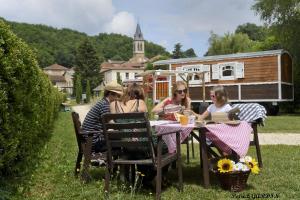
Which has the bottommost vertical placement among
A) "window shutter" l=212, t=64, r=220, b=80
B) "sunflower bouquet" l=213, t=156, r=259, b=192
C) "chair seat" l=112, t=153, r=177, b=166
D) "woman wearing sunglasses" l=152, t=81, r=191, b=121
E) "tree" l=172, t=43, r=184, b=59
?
"sunflower bouquet" l=213, t=156, r=259, b=192

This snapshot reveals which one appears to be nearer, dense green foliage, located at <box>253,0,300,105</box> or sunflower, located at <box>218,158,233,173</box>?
sunflower, located at <box>218,158,233,173</box>

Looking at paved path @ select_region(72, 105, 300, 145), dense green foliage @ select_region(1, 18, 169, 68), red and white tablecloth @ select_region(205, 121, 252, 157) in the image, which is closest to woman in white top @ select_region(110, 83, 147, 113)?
red and white tablecloth @ select_region(205, 121, 252, 157)

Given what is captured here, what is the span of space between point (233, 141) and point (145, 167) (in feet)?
3.78

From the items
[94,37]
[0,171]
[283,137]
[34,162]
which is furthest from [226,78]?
[94,37]

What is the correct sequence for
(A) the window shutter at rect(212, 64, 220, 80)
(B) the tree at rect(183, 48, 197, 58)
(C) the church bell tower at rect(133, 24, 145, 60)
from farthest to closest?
(C) the church bell tower at rect(133, 24, 145, 60), (B) the tree at rect(183, 48, 197, 58), (A) the window shutter at rect(212, 64, 220, 80)

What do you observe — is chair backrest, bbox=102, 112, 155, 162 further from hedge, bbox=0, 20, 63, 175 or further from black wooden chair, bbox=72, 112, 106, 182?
hedge, bbox=0, 20, 63, 175

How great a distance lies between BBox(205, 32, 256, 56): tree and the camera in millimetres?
41469

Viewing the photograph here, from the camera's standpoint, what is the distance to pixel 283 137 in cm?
1151

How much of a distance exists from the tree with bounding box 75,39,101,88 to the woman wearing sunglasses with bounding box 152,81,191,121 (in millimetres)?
69417

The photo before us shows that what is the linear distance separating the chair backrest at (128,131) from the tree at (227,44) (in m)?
37.0

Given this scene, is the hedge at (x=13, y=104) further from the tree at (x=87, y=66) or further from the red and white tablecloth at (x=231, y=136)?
the tree at (x=87, y=66)

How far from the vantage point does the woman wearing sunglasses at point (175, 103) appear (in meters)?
6.43

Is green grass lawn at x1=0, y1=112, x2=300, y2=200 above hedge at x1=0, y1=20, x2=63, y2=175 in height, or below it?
below

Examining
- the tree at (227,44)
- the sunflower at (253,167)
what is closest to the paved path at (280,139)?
the sunflower at (253,167)
